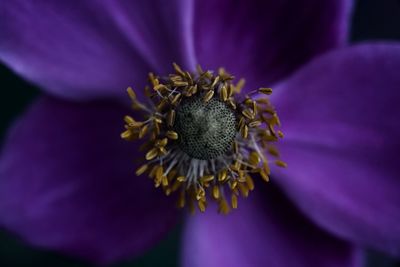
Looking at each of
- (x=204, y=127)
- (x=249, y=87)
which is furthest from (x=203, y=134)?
(x=249, y=87)

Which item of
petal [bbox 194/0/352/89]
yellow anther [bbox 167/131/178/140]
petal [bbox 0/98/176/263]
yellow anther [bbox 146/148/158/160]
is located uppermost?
petal [bbox 194/0/352/89]

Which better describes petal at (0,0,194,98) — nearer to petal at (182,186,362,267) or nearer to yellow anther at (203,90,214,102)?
yellow anther at (203,90,214,102)

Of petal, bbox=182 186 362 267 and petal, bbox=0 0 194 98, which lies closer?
petal, bbox=0 0 194 98

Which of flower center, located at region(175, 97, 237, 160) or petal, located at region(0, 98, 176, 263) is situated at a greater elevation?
flower center, located at region(175, 97, 237, 160)

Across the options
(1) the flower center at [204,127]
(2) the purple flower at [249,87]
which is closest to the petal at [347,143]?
(2) the purple flower at [249,87]

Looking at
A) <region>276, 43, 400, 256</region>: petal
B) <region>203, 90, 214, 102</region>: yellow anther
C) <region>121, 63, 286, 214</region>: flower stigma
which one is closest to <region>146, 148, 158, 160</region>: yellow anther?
<region>121, 63, 286, 214</region>: flower stigma

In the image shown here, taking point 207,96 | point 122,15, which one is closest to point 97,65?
point 122,15

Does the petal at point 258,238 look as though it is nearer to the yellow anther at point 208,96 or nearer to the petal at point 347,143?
the petal at point 347,143
